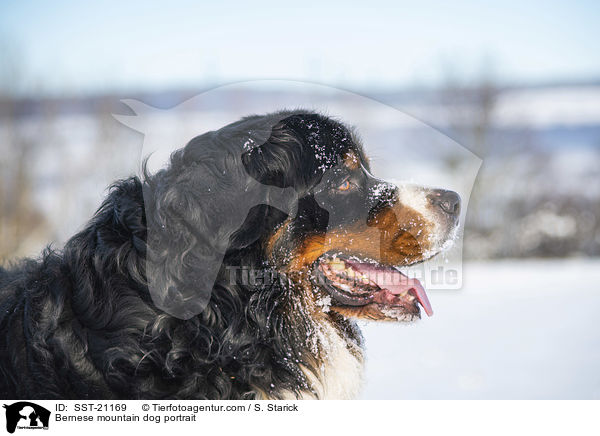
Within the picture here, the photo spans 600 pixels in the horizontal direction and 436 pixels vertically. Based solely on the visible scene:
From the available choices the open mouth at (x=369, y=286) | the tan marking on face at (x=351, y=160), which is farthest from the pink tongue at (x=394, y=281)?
the tan marking on face at (x=351, y=160)

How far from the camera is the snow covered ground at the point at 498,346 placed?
3.25 m

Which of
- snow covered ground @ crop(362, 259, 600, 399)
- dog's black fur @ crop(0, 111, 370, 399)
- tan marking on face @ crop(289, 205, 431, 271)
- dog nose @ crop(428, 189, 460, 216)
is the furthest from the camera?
snow covered ground @ crop(362, 259, 600, 399)

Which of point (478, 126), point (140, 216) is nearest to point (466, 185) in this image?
point (140, 216)

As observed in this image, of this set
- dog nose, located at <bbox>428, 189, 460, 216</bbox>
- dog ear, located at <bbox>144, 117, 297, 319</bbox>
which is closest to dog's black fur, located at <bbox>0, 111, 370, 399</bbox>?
dog ear, located at <bbox>144, 117, 297, 319</bbox>

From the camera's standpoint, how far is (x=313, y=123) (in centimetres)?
231

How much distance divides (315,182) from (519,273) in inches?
193

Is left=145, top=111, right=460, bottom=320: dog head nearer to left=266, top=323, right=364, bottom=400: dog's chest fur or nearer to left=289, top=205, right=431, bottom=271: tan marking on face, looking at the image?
left=289, top=205, right=431, bottom=271: tan marking on face

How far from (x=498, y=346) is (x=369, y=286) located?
7.28 feet

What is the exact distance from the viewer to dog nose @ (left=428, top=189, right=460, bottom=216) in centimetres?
230

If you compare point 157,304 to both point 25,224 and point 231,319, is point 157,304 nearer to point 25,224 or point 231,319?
point 231,319

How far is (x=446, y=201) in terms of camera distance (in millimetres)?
2311
